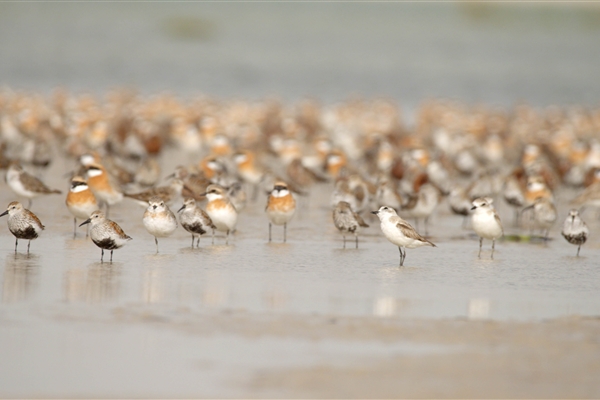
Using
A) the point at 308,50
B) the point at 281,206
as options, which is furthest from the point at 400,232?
the point at 308,50

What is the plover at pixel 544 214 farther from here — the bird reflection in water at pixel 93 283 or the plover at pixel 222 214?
the bird reflection in water at pixel 93 283

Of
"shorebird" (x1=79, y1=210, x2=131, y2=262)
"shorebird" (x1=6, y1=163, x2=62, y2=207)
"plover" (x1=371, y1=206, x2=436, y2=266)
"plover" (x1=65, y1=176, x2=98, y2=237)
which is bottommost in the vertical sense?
"shorebird" (x1=79, y1=210, x2=131, y2=262)

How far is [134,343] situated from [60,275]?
3016 mm

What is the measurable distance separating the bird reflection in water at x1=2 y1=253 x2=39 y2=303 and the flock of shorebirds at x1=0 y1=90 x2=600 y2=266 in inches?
18.1

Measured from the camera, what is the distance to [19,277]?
11.2 m

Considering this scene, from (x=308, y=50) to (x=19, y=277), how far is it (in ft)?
171

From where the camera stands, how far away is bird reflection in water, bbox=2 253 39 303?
405 inches

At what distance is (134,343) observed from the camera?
8758 mm

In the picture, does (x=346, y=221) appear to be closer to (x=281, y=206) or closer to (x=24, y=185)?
(x=281, y=206)

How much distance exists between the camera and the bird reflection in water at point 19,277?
10289 millimetres

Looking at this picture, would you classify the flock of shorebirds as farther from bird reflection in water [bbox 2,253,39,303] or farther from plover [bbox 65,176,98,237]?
bird reflection in water [bbox 2,253,39,303]

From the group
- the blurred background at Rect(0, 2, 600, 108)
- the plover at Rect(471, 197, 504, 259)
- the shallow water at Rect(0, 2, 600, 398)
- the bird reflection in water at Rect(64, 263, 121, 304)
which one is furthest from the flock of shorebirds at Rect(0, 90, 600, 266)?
Result: the blurred background at Rect(0, 2, 600, 108)

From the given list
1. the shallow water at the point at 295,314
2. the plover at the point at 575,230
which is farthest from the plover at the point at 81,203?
the plover at the point at 575,230

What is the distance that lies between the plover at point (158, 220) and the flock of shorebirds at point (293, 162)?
0.02 metres
